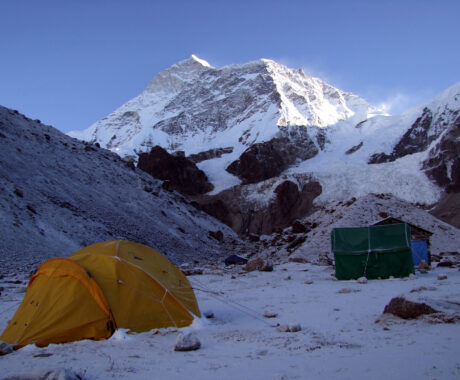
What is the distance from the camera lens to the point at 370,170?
71750mm

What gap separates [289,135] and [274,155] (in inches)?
514

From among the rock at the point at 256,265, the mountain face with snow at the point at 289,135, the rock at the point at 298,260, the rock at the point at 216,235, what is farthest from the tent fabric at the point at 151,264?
the mountain face with snow at the point at 289,135

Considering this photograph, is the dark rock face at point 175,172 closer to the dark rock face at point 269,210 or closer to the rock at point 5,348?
the dark rock face at point 269,210

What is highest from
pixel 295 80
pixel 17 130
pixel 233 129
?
pixel 295 80

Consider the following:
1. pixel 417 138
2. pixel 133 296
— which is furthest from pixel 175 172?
pixel 133 296

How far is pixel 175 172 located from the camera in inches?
3413

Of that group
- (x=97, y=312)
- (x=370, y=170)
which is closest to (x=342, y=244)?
(x=97, y=312)

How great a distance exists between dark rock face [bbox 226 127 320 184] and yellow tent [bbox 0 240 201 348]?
3233 inches

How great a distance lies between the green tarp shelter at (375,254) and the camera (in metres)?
14.8

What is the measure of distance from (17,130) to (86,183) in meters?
6.38

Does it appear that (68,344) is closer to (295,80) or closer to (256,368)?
(256,368)

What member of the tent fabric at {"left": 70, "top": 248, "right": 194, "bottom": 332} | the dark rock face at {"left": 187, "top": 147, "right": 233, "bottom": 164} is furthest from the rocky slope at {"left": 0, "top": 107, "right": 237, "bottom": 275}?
the dark rock face at {"left": 187, "top": 147, "right": 233, "bottom": 164}

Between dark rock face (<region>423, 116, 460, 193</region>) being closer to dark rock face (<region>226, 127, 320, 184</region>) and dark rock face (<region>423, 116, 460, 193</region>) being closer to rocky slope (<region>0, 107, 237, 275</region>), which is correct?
dark rock face (<region>226, 127, 320, 184</region>)

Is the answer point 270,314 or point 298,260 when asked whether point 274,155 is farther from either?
point 270,314
